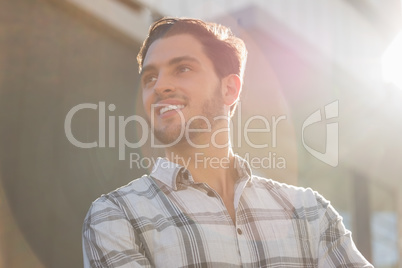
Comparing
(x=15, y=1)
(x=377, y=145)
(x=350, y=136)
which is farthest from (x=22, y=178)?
(x=377, y=145)

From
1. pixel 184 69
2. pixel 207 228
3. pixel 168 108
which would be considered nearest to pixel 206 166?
pixel 168 108

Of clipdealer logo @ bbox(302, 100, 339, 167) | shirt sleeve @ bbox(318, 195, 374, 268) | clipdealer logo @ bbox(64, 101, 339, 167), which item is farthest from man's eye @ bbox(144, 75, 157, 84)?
clipdealer logo @ bbox(302, 100, 339, 167)

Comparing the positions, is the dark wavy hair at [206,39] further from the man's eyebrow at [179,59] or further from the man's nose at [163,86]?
the man's nose at [163,86]

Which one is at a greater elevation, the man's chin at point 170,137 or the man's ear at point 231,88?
the man's ear at point 231,88

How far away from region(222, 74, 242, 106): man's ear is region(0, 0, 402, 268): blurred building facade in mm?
838

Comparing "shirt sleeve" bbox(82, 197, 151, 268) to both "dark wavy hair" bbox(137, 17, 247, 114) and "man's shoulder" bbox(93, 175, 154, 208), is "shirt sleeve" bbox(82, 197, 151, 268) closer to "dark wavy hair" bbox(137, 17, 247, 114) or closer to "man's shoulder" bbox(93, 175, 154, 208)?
"man's shoulder" bbox(93, 175, 154, 208)

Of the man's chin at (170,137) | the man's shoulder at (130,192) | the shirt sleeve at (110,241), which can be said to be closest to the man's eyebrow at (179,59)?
the man's chin at (170,137)

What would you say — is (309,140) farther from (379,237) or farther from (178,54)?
(178,54)

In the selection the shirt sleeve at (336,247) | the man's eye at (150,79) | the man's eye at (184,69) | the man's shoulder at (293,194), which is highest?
the man's eye at (184,69)

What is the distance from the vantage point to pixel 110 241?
6.12 ft

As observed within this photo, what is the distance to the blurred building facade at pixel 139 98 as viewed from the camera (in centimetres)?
296

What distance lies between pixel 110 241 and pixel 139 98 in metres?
2.24

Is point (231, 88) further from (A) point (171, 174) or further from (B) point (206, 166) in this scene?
(A) point (171, 174)

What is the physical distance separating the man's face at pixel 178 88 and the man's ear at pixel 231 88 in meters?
0.08
